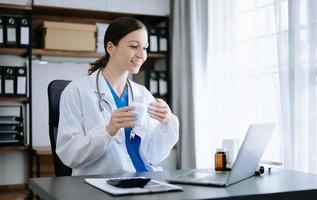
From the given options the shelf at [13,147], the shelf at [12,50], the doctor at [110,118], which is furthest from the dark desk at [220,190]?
the shelf at [12,50]

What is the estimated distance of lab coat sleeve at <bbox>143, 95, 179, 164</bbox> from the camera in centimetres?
199

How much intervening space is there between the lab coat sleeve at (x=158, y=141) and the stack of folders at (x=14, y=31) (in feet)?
5.73

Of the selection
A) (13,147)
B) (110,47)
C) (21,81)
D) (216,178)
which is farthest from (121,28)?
(13,147)

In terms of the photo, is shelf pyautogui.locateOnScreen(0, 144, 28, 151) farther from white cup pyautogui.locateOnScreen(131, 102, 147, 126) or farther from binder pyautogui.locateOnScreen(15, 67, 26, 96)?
white cup pyautogui.locateOnScreen(131, 102, 147, 126)

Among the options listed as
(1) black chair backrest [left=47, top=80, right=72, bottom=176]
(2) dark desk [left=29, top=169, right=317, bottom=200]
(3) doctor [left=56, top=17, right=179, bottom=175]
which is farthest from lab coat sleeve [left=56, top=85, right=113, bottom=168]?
(2) dark desk [left=29, top=169, right=317, bottom=200]

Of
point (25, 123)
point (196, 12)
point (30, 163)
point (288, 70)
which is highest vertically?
point (196, 12)

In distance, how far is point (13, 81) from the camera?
3.37 metres

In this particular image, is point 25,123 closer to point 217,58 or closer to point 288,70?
point 217,58

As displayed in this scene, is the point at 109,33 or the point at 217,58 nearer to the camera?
the point at 109,33

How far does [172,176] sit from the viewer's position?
4.98 feet

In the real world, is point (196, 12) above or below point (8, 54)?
above

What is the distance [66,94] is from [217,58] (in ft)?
5.80

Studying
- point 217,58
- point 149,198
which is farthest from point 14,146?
point 149,198

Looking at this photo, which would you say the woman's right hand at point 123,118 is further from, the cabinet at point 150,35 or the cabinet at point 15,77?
the cabinet at point 150,35
